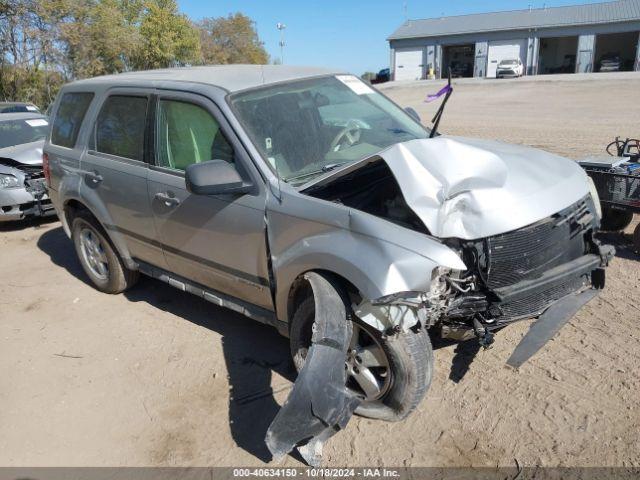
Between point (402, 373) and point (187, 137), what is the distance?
7.48ft

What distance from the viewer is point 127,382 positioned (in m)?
3.89

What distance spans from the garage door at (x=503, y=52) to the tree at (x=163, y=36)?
26824 mm

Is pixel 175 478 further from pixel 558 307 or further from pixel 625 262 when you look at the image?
pixel 625 262

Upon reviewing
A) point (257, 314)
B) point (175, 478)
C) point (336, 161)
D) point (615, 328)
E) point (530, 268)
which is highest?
point (336, 161)

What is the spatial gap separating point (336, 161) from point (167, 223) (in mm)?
1371

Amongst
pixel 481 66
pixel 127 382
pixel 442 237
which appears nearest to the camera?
pixel 442 237

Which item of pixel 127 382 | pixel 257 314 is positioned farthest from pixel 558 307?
pixel 127 382

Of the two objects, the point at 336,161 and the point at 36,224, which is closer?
the point at 336,161

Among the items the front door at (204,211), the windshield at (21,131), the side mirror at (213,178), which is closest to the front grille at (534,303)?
the front door at (204,211)

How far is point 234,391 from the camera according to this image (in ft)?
12.0

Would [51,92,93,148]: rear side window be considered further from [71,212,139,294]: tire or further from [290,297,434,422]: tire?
[290,297,434,422]: tire

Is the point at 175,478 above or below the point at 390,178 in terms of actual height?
below

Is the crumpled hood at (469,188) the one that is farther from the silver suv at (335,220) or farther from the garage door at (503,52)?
the garage door at (503,52)

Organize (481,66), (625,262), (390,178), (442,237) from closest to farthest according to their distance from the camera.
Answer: (442,237), (390,178), (625,262), (481,66)
